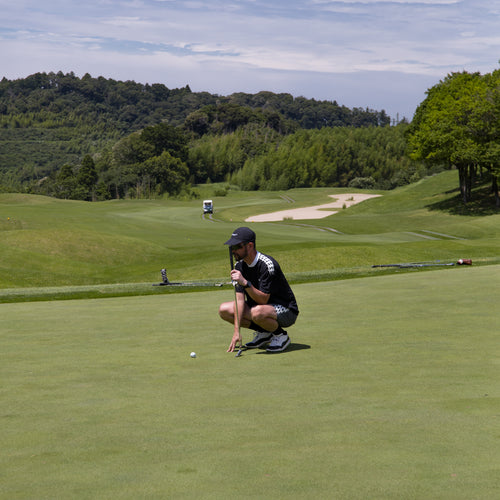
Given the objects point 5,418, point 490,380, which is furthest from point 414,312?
point 5,418

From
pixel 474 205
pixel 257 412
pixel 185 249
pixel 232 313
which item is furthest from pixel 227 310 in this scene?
pixel 474 205

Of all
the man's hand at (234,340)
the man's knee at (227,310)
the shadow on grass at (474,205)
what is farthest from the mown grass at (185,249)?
the man's hand at (234,340)

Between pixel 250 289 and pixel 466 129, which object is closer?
pixel 250 289

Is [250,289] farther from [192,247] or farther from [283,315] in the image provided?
[192,247]

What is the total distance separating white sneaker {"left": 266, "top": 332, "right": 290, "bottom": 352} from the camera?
9969 mm

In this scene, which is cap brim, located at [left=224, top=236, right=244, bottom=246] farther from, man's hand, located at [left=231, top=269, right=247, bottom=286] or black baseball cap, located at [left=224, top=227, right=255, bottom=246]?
man's hand, located at [left=231, top=269, right=247, bottom=286]

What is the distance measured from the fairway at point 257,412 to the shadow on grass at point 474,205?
214ft

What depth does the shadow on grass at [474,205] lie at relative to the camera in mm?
74500

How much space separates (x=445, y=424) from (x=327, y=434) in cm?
103

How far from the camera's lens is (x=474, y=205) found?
252 feet

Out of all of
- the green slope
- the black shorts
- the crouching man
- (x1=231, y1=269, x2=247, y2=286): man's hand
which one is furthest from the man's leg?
the green slope

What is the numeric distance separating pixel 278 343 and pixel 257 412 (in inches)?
142

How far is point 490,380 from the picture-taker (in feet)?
24.5

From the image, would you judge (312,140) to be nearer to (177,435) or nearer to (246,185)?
(246,185)
